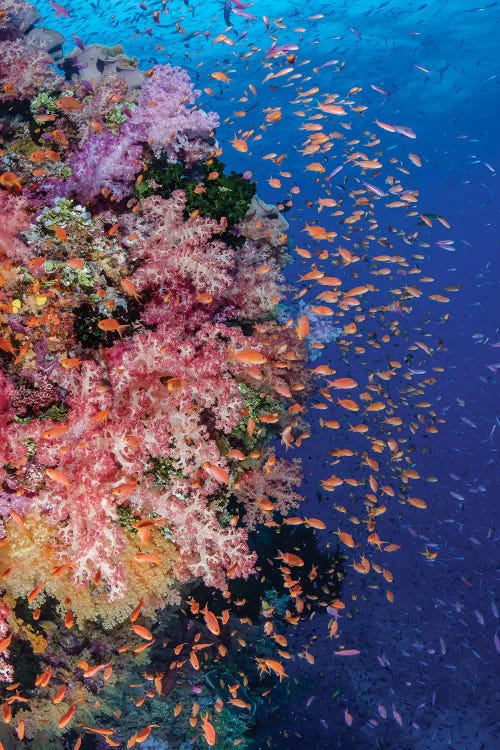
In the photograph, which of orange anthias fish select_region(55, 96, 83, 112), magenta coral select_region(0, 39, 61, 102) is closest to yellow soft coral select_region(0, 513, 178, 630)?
orange anthias fish select_region(55, 96, 83, 112)

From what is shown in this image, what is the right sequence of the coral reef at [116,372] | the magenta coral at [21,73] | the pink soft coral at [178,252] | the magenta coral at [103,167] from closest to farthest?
the coral reef at [116,372] → the pink soft coral at [178,252] → the magenta coral at [103,167] → the magenta coral at [21,73]

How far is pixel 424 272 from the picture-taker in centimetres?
3909

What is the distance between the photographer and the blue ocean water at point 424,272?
13.0 m

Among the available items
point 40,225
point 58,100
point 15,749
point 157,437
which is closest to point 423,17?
point 58,100

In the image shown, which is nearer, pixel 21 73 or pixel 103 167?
pixel 103 167

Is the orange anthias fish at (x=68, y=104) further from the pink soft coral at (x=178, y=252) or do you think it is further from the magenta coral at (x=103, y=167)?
the pink soft coral at (x=178, y=252)

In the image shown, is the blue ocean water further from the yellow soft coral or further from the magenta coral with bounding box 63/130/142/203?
the yellow soft coral

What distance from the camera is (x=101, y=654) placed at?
6.99 metres

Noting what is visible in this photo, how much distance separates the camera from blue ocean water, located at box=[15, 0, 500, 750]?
13047mm

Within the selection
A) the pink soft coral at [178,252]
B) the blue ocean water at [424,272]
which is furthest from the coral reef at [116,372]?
the blue ocean water at [424,272]

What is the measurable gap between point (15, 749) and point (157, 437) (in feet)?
19.8

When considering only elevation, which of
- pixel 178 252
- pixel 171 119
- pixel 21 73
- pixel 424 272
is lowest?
pixel 424 272

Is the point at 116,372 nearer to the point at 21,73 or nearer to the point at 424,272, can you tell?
the point at 21,73

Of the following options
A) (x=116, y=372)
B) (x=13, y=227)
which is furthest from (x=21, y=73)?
(x=116, y=372)
